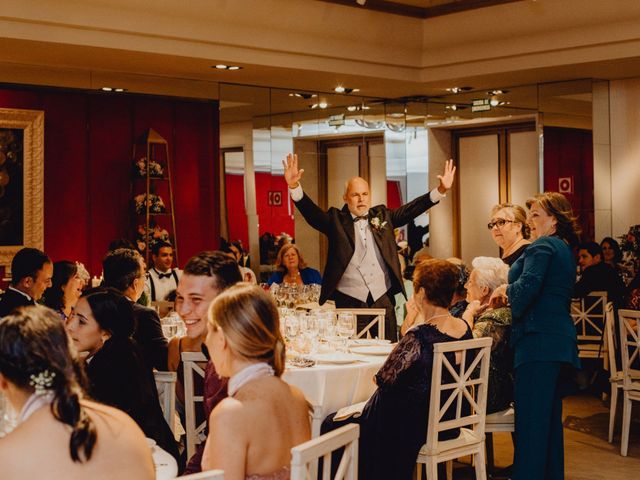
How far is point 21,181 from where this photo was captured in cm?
884

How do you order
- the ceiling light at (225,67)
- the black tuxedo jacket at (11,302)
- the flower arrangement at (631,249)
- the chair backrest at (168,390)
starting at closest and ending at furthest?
the chair backrest at (168,390), the black tuxedo jacket at (11,302), the ceiling light at (225,67), the flower arrangement at (631,249)

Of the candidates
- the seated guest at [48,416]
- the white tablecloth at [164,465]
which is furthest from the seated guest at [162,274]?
the seated guest at [48,416]

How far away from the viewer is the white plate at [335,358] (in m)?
5.14

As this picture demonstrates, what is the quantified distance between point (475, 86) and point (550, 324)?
5675 millimetres

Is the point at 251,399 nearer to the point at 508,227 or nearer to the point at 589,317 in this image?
the point at 508,227

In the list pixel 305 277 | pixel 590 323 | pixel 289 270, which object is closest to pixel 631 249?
pixel 590 323

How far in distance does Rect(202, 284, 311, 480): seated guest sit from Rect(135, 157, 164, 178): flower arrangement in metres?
6.58

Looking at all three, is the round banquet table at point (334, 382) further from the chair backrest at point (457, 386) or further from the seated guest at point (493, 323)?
the seated guest at point (493, 323)

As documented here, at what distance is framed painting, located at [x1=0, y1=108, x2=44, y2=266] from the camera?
28.7 ft

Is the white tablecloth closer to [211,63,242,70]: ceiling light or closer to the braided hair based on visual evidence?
the braided hair

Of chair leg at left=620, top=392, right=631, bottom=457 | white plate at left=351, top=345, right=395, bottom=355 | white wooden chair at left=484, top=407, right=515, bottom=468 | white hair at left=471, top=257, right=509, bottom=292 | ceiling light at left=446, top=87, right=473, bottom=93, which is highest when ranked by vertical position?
ceiling light at left=446, top=87, right=473, bottom=93

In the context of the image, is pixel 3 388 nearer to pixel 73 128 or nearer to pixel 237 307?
pixel 237 307

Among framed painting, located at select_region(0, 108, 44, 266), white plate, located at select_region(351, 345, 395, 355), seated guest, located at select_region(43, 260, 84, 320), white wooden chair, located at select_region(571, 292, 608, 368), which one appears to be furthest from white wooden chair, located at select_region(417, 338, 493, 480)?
framed painting, located at select_region(0, 108, 44, 266)

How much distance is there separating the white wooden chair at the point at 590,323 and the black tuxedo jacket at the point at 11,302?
4648mm
